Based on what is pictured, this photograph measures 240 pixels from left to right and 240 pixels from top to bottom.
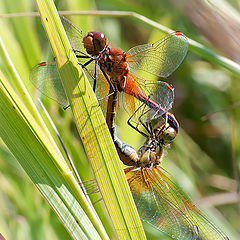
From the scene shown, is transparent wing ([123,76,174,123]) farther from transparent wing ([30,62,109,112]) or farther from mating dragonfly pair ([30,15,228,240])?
transparent wing ([30,62,109,112])

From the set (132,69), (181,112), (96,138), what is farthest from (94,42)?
(181,112)

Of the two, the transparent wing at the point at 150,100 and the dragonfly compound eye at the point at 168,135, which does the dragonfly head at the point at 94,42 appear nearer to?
the transparent wing at the point at 150,100

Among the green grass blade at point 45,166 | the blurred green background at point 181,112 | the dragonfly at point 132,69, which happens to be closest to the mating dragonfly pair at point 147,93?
the dragonfly at point 132,69

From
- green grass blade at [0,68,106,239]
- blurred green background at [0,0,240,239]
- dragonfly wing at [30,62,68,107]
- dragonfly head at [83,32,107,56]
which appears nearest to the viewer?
green grass blade at [0,68,106,239]

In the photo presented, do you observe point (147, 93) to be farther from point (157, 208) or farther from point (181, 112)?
point (181, 112)

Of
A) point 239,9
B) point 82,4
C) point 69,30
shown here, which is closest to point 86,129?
point 69,30

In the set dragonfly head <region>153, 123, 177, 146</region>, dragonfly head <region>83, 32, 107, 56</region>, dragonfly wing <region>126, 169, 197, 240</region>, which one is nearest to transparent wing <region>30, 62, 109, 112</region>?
dragonfly head <region>83, 32, 107, 56</region>
